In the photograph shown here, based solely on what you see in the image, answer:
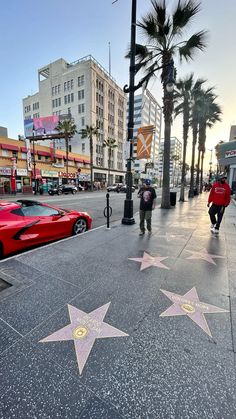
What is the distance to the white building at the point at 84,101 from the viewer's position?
1849 inches

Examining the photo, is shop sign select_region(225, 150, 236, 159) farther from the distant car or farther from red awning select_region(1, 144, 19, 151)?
red awning select_region(1, 144, 19, 151)

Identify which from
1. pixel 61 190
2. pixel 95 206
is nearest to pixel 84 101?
pixel 61 190

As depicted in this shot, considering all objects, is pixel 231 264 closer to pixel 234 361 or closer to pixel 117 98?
pixel 234 361

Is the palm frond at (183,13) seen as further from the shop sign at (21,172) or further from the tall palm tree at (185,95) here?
the shop sign at (21,172)

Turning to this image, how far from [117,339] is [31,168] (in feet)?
109

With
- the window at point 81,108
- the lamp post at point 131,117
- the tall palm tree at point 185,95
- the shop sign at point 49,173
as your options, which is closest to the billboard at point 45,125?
the window at point 81,108

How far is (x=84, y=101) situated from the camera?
155 feet

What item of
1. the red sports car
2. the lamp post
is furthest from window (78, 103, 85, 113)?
the red sports car

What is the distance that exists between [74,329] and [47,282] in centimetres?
121

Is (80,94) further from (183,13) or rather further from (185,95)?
(183,13)

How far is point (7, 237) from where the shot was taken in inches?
163

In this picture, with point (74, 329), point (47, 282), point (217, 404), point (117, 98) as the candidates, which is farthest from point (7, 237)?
point (117, 98)

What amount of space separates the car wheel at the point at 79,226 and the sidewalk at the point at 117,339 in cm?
199

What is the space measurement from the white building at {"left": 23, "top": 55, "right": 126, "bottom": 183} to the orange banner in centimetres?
4173
